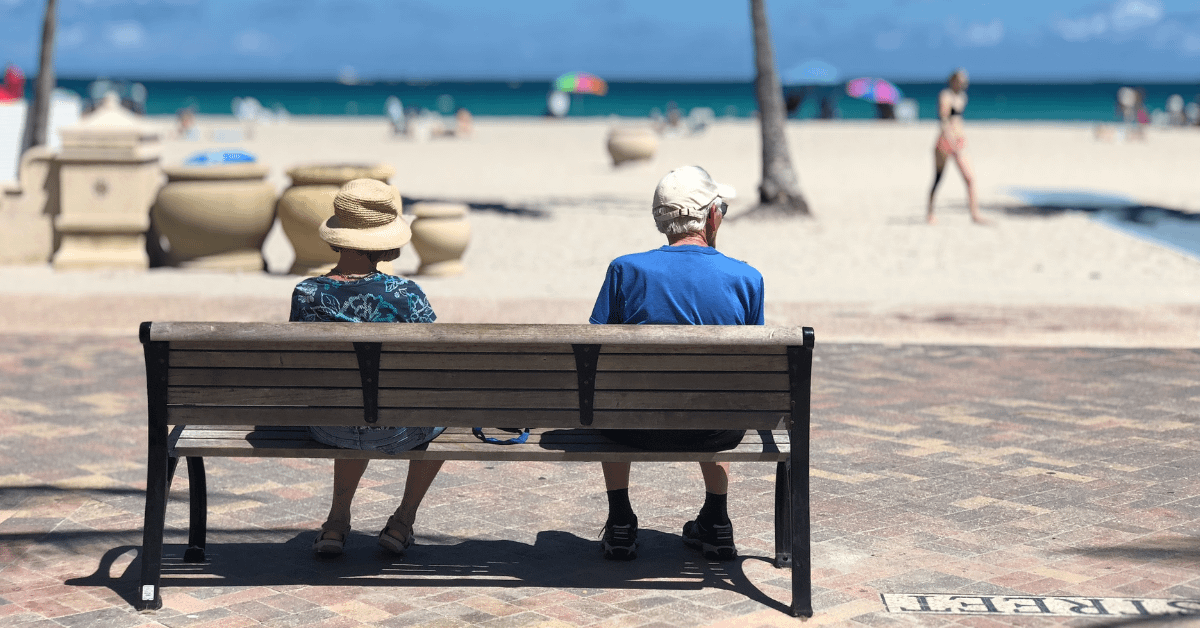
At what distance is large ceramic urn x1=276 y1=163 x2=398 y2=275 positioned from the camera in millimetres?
12188

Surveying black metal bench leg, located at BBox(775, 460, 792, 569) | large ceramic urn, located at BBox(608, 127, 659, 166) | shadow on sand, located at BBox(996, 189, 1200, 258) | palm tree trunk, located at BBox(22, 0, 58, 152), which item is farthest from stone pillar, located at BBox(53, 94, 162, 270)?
large ceramic urn, located at BBox(608, 127, 659, 166)

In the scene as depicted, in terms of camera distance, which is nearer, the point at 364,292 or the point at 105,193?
the point at 364,292

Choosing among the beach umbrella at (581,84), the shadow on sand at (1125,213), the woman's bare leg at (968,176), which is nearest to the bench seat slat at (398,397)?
the shadow on sand at (1125,213)

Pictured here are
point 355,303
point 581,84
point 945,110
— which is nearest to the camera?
point 355,303

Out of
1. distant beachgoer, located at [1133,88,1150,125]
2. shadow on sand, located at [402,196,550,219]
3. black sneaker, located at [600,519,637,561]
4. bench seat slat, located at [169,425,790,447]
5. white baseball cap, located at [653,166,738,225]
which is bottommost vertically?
black sneaker, located at [600,519,637,561]

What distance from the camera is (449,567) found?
15.4ft

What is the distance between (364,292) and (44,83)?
17286 mm

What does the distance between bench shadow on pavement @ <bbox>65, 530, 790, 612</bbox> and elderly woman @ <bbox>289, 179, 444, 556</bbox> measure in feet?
0.41

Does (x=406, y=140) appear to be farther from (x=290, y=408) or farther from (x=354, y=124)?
(x=290, y=408)

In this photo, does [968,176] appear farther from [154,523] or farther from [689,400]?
[154,523]

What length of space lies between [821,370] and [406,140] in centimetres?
3896

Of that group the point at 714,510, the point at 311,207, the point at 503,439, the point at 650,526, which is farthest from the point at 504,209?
the point at 503,439

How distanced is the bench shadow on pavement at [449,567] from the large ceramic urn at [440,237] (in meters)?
8.20

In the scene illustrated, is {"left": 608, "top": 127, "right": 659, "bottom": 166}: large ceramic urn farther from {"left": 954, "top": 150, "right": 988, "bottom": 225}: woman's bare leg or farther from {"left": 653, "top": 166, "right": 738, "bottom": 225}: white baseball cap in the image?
{"left": 653, "top": 166, "right": 738, "bottom": 225}: white baseball cap
